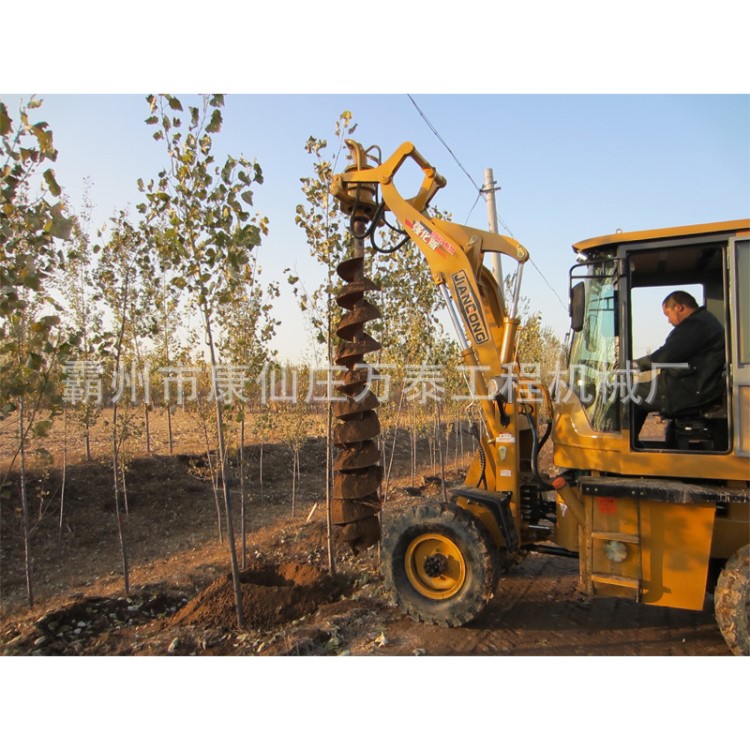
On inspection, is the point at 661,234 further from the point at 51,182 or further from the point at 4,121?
the point at 4,121

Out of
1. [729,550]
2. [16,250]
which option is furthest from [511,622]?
[16,250]

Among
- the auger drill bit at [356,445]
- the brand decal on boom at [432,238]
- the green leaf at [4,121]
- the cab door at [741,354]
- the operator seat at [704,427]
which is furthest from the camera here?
the brand decal on boom at [432,238]

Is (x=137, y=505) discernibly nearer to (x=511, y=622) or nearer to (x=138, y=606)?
(x=138, y=606)

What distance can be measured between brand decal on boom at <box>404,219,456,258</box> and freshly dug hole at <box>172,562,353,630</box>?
3832 millimetres

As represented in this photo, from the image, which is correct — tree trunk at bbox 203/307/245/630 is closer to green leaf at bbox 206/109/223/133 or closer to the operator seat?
green leaf at bbox 206/109/223/133

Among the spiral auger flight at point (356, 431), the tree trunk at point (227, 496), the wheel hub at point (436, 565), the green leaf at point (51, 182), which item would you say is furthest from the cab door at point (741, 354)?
the green leaf at point (51, 182)

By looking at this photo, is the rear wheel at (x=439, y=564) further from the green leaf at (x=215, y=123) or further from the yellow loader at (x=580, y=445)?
the green leaf at (x=215, y=123)

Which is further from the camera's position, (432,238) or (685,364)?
(432,238)

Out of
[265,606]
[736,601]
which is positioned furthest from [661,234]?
[265,606]

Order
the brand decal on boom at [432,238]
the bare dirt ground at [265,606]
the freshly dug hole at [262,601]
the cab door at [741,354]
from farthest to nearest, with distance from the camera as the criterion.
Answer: the freshly dug hole at [262,601], the brand decal on boom at [432,238], the bare dirt ground at [265,606], the cab door at [741,354]

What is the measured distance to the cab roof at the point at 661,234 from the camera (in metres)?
4.12

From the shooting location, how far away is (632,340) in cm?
447

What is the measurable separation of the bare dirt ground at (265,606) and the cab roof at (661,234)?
331cm

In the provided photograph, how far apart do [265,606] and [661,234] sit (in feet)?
16.4
